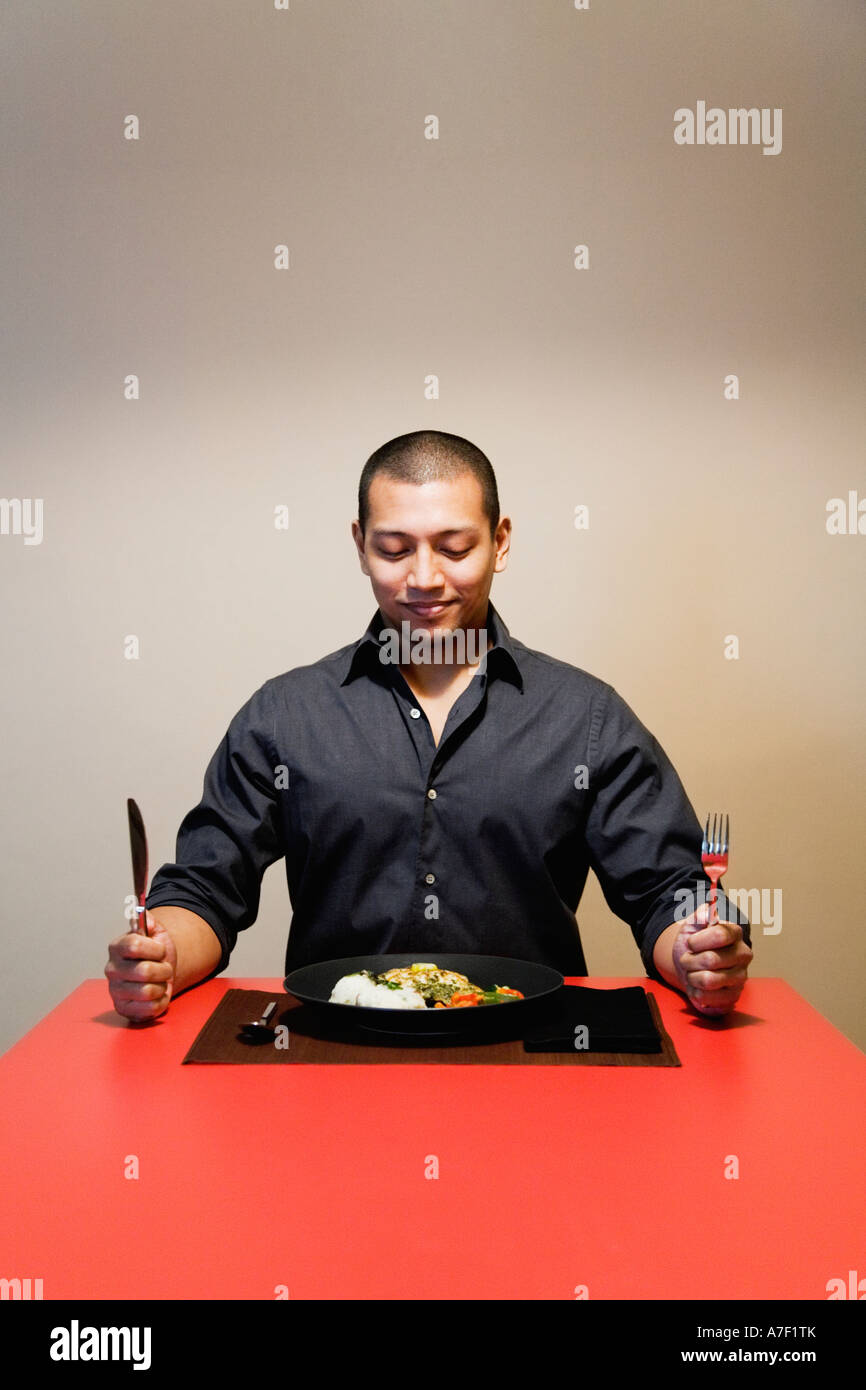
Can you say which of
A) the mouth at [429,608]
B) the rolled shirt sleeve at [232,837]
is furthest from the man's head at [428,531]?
the rolled shirt sleeve at [232,837]

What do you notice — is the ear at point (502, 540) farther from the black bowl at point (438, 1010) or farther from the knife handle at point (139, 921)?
the knife handle at point (139, 921)

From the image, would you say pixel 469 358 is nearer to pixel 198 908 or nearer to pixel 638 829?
pixel 638 829

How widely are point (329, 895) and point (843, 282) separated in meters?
2.06

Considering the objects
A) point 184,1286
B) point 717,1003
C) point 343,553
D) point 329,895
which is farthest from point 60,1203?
point 343,553

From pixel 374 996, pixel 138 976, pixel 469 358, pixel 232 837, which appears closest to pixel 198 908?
pixel 232 837

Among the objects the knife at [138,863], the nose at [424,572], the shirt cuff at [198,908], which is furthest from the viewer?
the nose at [424,572]

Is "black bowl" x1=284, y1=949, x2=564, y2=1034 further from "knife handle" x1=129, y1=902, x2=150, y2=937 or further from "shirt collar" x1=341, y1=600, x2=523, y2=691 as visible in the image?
"shirt collar" x1=341, y1=600, x2=523, y2=691

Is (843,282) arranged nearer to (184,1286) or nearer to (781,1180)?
(781,1180)

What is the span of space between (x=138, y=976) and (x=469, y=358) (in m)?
2.02

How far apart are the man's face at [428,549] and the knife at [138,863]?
2.07ft

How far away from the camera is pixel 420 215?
312cm

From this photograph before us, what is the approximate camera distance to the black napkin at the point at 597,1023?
141cm

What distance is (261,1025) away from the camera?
147cm
